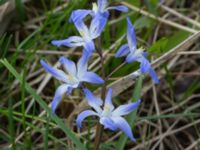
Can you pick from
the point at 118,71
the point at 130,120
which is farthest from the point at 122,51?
the point at 118,71

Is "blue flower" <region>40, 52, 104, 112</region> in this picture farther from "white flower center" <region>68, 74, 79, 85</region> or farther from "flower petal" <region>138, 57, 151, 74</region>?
"flower petal" <region>138, 57, 151, 74</region>

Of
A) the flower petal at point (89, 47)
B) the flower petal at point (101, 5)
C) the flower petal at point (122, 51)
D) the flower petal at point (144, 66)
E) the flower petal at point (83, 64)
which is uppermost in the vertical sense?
the flower petal at point (101, 5)

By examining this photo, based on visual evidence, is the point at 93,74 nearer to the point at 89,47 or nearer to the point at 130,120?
the point at 89,47

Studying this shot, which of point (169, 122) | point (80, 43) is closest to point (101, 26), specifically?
point (80, 43)

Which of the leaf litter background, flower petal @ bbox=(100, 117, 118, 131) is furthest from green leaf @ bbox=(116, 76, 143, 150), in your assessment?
flower petal @ bbox=(100, 117, 118, 131)

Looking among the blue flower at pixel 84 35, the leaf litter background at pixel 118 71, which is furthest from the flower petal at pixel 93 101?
the leaf litter background at pixel 118 71

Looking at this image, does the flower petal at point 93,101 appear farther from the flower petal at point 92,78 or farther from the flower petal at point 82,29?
the flower petal at point 82,29

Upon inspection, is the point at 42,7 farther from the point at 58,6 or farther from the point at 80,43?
the point at 80,43
